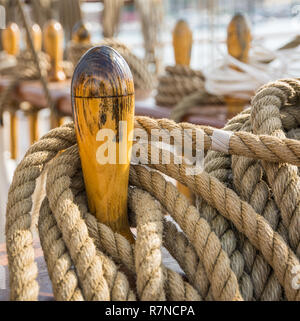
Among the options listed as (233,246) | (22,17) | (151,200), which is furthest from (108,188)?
(22,17)

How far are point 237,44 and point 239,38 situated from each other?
0.7 inches

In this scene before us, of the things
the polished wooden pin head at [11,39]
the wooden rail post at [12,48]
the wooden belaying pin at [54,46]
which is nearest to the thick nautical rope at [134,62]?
the wooden belaying pin at [54,46]

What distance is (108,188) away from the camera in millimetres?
598

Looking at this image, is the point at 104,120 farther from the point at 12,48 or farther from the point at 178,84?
the point at 12,48

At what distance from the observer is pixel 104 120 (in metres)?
0.56

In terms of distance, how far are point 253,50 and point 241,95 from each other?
214 millimetres

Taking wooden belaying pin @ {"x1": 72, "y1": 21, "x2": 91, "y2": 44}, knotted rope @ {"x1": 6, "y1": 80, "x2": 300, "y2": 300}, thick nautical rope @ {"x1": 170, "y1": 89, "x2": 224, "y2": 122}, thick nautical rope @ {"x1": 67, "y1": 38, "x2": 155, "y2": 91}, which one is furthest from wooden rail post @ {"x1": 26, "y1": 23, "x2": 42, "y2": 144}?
knotted rope @ {"x1": 6, "y1": 80, "x2": 300, "y2": 300}

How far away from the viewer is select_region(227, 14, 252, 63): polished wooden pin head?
4.53ft

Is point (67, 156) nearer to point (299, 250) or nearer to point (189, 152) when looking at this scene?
point (189, 152)

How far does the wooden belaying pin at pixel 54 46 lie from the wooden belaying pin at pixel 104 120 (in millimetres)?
1734

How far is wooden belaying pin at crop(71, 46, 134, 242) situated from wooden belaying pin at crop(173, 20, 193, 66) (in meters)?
1.20

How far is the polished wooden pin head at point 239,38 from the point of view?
138 centimetres

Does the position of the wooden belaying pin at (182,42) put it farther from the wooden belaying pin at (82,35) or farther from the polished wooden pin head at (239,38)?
the wooden belaying pin at (82,35)
